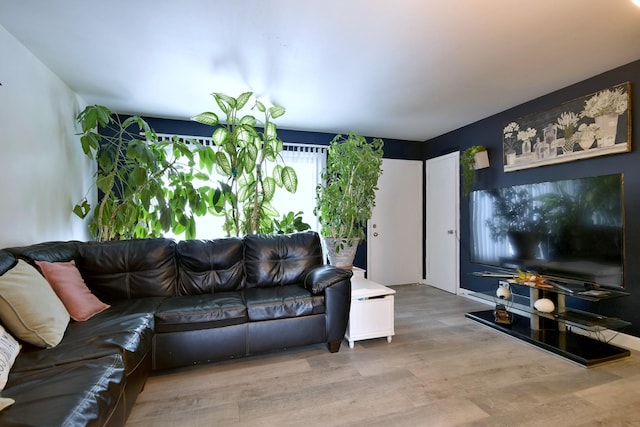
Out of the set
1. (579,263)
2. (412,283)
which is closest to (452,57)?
(579,263)

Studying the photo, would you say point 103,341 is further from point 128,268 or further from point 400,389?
point 400,389

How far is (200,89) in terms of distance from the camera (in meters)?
2.97

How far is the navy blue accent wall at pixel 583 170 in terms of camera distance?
242 centimetres

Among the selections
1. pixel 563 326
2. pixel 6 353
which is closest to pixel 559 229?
pixel 563 326

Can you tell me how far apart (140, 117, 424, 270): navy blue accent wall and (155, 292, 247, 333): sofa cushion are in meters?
2.55

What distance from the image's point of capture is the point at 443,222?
4.48 meters

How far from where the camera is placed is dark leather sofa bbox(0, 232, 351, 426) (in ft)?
3.66

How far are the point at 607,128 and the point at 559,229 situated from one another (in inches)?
38.9

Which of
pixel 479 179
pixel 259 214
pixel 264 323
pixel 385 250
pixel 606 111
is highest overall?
pixel 606 111

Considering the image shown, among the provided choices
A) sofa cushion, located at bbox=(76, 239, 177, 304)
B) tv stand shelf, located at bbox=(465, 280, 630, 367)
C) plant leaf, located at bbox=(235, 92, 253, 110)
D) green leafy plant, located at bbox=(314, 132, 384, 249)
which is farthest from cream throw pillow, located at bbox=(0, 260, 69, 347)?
tv stand shelf, located at bbox=(465, 280, 630, 367)

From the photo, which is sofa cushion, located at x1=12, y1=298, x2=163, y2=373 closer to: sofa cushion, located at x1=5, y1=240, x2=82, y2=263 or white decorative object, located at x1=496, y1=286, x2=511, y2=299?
sofa cushion, located at x1=5, y1=240, x2=82, y2=263

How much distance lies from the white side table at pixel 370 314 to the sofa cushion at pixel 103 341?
1552 mm

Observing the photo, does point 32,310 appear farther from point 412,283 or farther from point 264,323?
point 412,283

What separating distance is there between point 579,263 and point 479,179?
1697mm
